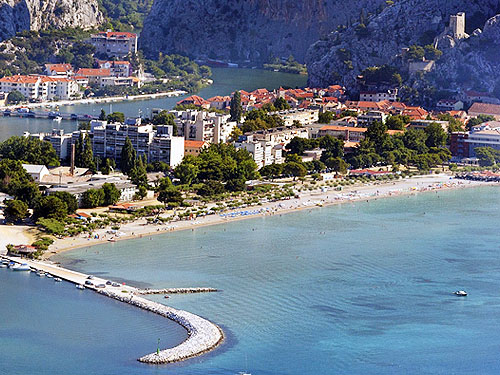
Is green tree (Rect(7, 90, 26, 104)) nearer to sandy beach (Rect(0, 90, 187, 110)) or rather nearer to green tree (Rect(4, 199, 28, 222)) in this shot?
sandy beach (Rect(0, 90, 187, 110))

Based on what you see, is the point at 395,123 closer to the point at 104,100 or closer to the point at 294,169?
the point at 294,169

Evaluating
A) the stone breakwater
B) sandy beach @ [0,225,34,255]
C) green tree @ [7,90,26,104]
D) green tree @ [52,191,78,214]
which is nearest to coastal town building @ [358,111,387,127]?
green tree @ [7,90,26,104]

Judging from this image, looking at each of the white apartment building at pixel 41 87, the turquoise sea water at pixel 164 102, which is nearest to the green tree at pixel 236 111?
the turquoise sea water at pixel 164 102

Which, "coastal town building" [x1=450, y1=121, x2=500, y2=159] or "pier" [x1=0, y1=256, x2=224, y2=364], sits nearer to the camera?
"pier" [x1=0, y1=256, x2=224, y2=364]

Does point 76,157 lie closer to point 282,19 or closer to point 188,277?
point 188,277

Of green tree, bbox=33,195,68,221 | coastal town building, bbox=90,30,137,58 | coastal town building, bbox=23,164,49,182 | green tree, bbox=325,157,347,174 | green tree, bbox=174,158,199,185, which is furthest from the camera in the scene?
coastal town building, bbox=90,30,137,58

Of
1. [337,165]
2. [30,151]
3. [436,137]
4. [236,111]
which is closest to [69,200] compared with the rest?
[30,151]
